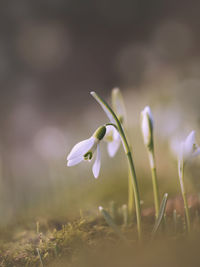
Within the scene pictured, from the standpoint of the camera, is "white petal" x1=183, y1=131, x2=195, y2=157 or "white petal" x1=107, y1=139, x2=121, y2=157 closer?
"white petal" x1=183, y1=131, x2=195, y2=157

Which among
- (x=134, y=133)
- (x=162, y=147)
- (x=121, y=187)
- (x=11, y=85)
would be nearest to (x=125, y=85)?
(x=11, y=85)

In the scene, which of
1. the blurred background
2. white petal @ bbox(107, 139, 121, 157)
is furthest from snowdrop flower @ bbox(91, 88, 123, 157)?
the blurred background

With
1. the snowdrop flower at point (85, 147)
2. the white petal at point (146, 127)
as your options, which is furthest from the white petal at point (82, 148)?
the white petal at point (146, 127)

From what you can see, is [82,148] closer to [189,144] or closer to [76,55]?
[189,144]

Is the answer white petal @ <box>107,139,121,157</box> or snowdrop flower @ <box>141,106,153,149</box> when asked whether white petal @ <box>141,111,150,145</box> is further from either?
white petal @ <box>107,139,121,157</box>

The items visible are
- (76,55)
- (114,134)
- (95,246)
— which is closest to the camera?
(95,246)

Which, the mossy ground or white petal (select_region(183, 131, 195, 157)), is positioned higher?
white petal (select_region(183, 131, 195, 157))

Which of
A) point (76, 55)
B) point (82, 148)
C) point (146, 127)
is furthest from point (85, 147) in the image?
point (76, 55)

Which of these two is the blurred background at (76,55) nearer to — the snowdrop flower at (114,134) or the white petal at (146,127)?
the snowdrop flower at (114,134)

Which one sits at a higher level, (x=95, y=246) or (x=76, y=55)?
(x=76, y=55)
